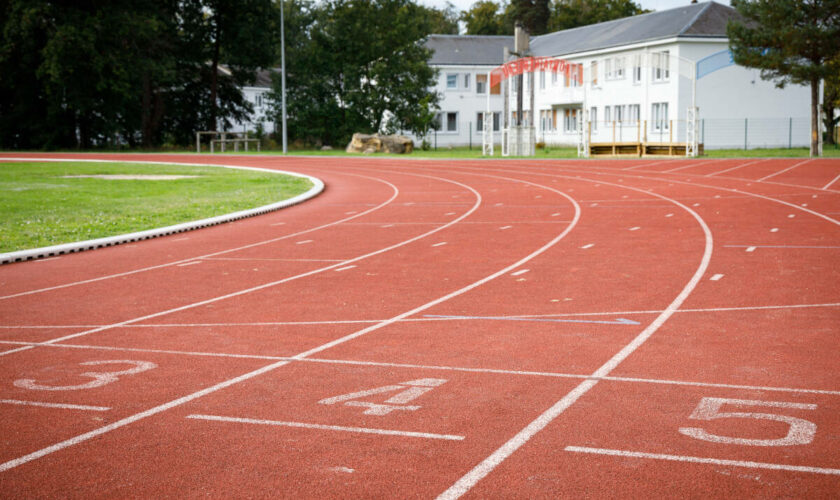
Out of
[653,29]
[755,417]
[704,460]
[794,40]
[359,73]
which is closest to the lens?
[704,460]

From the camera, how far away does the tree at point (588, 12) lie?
82.0 m

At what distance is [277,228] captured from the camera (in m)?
16.8

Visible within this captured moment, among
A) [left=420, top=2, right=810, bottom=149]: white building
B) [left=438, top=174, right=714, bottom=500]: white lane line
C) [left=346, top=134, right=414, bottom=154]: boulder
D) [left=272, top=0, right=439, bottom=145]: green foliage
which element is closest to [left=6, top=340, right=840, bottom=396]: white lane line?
[left=438, top=174, right=714, bottom=500]: white lane line

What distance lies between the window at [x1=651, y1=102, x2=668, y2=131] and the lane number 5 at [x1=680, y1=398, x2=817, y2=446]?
155 feet

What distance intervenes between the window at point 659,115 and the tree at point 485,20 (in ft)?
150

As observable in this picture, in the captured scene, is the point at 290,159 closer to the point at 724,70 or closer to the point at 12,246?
the point at 724,70

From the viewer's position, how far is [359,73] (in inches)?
2483

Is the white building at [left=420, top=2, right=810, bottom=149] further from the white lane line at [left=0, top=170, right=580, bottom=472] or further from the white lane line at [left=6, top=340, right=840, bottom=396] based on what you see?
the white lane line at [left=6, top=340, right=840, bottom=396]

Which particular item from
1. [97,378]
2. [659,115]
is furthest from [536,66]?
[97,378]

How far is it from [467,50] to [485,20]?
77.2 feet

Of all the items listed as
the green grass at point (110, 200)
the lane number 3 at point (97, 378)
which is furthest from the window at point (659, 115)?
the lane number 3 at point (97, 378)

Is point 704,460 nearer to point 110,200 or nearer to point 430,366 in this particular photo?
point 430,366

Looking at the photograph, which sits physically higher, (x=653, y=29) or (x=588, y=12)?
(x=588, y=12)

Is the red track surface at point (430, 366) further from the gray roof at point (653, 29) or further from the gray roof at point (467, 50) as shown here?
the gray roof at point (467, 50)
